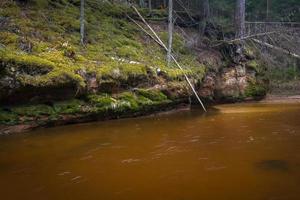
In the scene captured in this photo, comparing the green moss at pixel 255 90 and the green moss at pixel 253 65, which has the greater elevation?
the green moss at pixel 253 65

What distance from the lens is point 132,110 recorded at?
13.4 meters

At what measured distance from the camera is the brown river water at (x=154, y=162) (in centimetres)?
545

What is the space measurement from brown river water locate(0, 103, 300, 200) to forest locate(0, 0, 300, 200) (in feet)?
0.09

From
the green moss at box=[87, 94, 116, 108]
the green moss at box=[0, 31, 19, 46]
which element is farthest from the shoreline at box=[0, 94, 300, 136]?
the green moss at box=[0, 31, 19, 46]

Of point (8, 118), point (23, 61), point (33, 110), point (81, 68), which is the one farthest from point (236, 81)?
point (8, 118)

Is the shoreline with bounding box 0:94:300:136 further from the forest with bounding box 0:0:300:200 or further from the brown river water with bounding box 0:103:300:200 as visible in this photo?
the brown river water with bounding box 0:103:300:200

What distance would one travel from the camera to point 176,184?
5789 millimetres

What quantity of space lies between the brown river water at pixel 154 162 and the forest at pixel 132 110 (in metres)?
0.03

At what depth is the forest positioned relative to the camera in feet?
19.6

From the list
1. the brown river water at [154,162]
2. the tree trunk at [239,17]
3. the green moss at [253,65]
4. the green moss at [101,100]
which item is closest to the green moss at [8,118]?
the brown river water at [154,162]

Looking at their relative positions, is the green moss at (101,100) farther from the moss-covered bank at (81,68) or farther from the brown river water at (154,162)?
the brown river water at (154,162)

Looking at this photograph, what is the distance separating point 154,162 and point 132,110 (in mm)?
6360

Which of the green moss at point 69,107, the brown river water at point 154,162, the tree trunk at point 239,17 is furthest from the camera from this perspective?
the tree trunk at point 239,17

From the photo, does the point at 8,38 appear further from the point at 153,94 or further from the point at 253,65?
the point at 253,65
